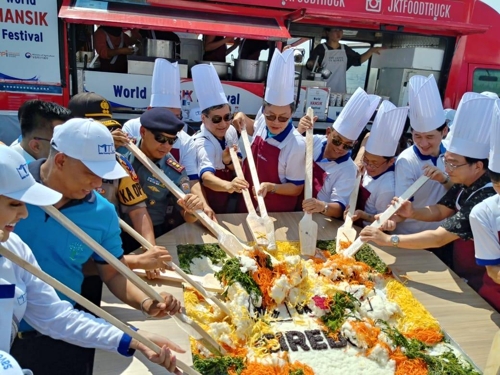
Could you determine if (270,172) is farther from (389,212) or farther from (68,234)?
(68,234)

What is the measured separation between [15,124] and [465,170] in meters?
4.11

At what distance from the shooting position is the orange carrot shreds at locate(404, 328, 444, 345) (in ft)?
6.05

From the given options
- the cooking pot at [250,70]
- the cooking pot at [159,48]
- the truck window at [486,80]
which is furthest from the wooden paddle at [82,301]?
the truck window at [486,80]

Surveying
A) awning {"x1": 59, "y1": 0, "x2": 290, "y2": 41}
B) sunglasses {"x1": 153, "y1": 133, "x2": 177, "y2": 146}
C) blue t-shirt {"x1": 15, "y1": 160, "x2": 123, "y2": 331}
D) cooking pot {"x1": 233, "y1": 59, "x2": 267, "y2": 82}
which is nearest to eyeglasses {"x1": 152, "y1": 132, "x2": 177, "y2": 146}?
sunglasses {"x1": 153, "y1": 133, "x2": 177, "y2": 146}

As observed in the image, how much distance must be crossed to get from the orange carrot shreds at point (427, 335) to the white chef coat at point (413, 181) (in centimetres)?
97

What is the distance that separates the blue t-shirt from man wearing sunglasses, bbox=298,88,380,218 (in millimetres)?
1488

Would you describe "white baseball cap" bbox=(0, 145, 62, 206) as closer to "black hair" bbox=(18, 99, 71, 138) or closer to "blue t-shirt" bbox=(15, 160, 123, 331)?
"blue t-shirt" bbox=(15, 160, 123, 331)

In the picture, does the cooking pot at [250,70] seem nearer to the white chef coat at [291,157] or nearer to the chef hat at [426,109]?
the white chef coat at [291,157]

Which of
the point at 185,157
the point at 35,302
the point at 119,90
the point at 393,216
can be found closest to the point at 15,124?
the point at 119,90

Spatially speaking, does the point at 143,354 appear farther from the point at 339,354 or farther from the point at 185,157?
the point at 185,157

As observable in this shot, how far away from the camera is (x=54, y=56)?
13.6 ft

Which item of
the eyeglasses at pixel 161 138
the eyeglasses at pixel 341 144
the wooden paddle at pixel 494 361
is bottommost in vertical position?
the wooden paddle at pixel 494 361

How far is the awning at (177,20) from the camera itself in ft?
12.9

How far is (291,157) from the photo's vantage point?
2.95m
